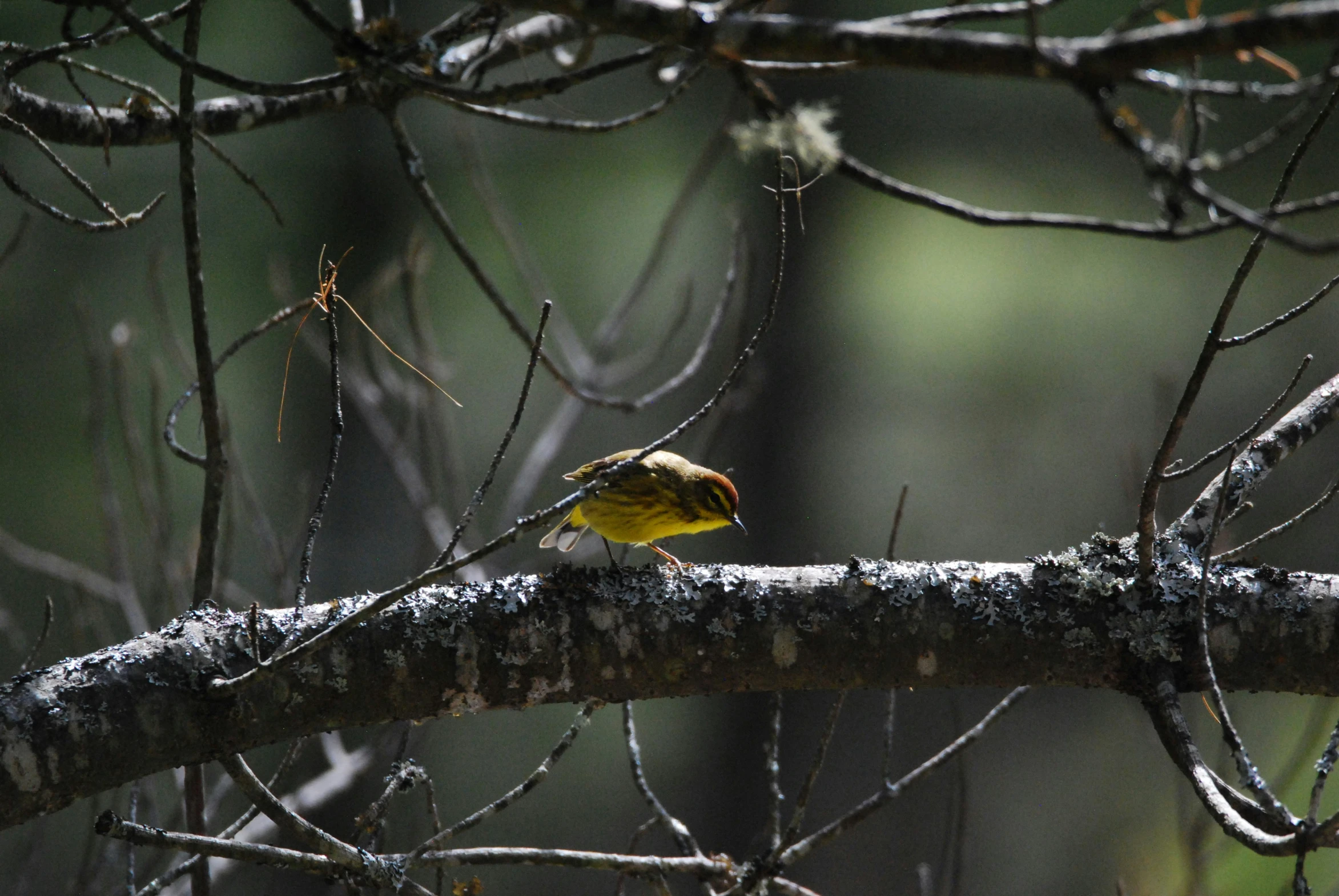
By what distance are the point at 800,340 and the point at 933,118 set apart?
2.42 meters

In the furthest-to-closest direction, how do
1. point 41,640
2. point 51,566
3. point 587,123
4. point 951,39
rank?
point 51,566 → point 587,123 → point 41,640 → point 951,39

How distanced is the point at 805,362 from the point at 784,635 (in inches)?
277

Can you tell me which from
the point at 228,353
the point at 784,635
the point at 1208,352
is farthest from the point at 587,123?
the point at 1208,352

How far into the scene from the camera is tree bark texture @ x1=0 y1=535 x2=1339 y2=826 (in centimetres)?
184

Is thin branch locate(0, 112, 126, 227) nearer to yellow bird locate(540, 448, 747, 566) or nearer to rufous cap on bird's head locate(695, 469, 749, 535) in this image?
yellow bird locate(540, 448, 747, 566)

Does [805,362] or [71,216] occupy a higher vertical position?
[805,362]

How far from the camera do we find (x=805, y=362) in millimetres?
8844

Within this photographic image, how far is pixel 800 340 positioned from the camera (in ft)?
28.9

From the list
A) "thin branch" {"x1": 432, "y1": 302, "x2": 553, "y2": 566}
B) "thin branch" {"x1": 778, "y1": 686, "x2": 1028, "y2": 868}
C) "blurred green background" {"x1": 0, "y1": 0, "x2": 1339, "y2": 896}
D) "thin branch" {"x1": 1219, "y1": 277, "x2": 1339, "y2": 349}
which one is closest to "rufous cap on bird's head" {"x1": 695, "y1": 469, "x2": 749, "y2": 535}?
"thin branch" {"x1": 778, "y1": 686, "x2": 1028, "y2": 868}

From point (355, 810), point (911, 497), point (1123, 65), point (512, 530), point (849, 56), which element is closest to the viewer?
point (1123, 65)

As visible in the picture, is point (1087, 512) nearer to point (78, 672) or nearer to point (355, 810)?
point (355, 810)

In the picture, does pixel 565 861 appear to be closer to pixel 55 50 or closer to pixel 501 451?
pixel 501 451

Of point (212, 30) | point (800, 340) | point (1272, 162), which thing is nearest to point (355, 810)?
point (800, 340)

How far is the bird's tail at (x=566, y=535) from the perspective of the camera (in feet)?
11.8
